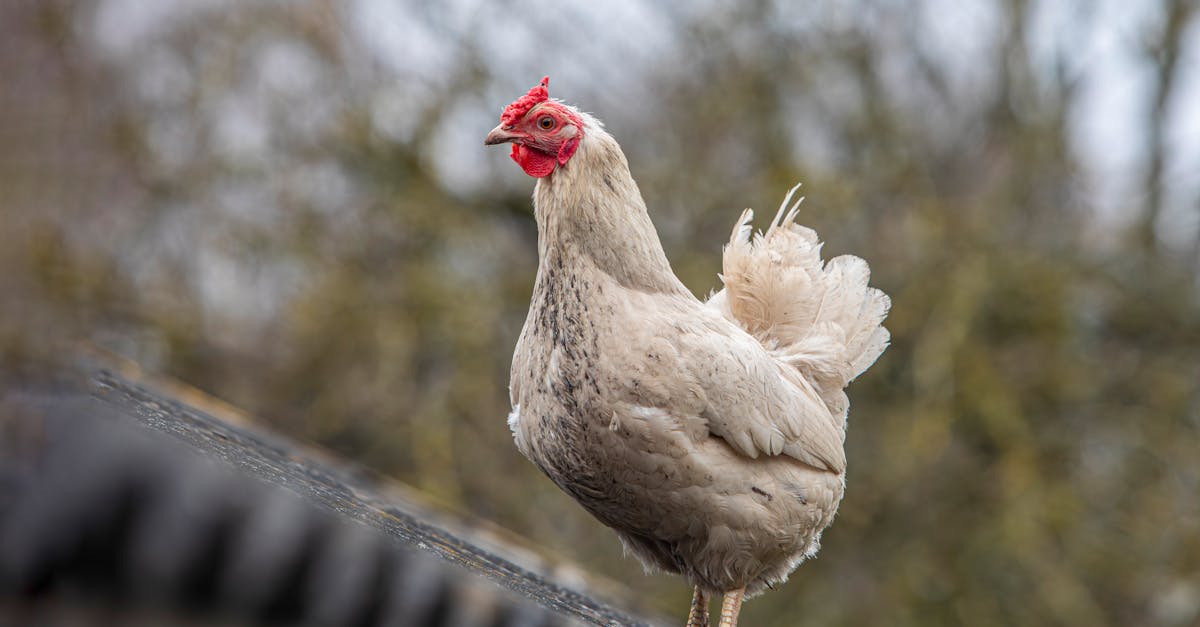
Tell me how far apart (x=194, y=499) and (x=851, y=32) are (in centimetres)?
797

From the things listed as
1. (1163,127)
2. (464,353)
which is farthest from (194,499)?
(1163,127)

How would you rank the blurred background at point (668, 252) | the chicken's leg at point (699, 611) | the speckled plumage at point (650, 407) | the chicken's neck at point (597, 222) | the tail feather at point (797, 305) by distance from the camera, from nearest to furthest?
1. the speckled plumage at point (650, 407)
2. the chicken's neck at point (597, 222)
3. the chicken's leg at point (699, 611)
4. the tail feather at point (797, 305)
5. the blurred background at point (668, 252)

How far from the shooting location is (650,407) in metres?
3.05

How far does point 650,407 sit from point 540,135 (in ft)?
2.95

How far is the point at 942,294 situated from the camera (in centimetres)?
793

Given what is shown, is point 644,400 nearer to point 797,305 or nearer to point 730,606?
point 730,606

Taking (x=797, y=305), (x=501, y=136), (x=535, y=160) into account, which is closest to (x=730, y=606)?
(x=797, y=305)

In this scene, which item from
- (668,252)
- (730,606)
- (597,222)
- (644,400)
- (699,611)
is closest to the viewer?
(644,400)

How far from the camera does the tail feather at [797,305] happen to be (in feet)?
13.2

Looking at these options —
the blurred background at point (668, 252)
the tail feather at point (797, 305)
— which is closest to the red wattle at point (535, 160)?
the tail feather at point (797, 305)

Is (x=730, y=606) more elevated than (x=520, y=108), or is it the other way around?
(x=520, y=108)

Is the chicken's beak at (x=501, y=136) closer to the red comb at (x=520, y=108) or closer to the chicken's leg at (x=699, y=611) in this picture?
the red comb at (x=520, y=108)

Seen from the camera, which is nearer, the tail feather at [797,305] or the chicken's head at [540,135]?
the chicken's head at [540,135]

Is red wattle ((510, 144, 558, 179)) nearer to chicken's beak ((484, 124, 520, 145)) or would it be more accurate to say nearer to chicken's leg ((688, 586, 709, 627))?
chicken's beak ((484, 124, 520, 145))
